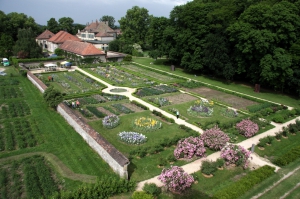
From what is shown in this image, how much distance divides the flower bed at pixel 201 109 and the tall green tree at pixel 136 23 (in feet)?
186

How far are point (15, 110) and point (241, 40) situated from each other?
3109cm

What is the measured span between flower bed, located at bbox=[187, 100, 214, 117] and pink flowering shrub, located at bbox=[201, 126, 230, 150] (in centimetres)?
686

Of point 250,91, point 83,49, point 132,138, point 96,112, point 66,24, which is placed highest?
point 66,24

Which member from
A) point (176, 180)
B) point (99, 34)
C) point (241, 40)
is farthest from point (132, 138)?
point (99, 34)

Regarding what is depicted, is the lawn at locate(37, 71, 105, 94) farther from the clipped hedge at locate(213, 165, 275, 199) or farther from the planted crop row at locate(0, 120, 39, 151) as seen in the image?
the clipped hedge at locate(213, 165, 275, 199)

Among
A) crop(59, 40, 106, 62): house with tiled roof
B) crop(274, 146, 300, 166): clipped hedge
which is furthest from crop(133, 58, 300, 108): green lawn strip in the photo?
crop(59, 40, 106, 62): house with tiled roof

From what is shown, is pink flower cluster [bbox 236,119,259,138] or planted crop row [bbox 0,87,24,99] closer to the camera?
pink flower cluster [bbox 236,119,259,138]

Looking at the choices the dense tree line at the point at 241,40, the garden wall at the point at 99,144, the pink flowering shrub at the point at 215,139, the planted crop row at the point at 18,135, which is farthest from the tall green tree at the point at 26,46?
the pink flowering shrub at the point at 215,139

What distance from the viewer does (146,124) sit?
73.7ft

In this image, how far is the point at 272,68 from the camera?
31422 millimetres

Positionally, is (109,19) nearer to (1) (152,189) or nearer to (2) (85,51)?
(2) (85,51)

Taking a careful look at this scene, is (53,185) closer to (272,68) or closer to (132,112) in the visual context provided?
(132,112)

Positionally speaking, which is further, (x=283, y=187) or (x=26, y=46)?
(x=26, y=46)

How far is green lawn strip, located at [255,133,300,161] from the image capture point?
1895 centimetres
